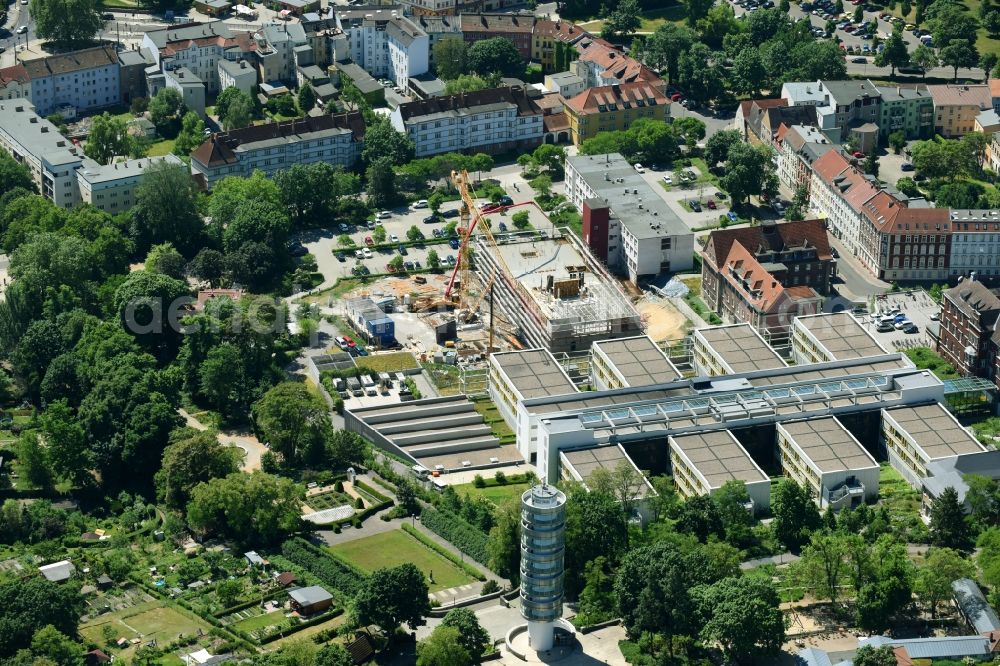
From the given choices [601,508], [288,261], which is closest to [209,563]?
[601,508]

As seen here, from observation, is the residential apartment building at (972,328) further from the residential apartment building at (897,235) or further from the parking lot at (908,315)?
the residential apartment building at (897,235)

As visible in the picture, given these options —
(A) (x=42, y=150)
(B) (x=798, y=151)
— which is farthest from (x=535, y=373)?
(A) (x=42, y=150)

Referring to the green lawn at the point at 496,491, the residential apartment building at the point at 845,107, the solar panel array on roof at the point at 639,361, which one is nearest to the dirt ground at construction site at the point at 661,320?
the solar panel array on roof at the point at 639,361

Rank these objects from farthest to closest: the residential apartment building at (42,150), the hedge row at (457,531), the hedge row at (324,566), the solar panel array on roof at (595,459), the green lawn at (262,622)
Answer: the residential apartment building at (42,150)
the solar panel array on roof at (595,459)
the hedge row at (457,531)
the hedge row at (324,566)
the green lawn at (262,622)

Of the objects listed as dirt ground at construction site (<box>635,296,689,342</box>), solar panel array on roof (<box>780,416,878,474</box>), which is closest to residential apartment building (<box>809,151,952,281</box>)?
Answer: dirt ground at construction site (<box>635,296,689,342</box>)

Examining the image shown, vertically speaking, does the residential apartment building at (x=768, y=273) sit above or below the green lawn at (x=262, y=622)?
above

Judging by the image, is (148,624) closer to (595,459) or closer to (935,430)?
(595,459)
